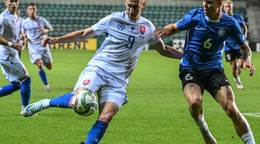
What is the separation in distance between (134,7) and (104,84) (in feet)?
3.25

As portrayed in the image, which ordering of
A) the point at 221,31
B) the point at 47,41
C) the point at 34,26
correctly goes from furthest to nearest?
the point at 34,26
the point at 221,31
the point at 47,41

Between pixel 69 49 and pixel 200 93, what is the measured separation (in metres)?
31.7

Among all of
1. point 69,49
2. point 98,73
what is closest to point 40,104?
point 98,73

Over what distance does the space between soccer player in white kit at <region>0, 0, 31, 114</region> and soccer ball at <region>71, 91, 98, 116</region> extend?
502cm

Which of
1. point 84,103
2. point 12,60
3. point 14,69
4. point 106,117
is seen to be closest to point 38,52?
point 12,60

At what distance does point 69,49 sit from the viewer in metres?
39.5

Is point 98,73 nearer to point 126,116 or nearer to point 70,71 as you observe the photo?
point 126,116

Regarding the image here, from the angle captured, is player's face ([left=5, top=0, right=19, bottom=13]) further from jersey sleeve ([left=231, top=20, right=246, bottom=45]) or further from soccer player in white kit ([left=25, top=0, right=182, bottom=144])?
Result: jersey sleeve ([left=231, top=20, right=246, bottom=45])

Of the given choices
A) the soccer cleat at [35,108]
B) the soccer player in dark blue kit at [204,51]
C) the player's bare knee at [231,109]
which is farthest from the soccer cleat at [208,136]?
the soccer cleat at [35,108]

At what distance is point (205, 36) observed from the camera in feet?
27.1

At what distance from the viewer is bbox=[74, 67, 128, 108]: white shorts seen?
780 cm

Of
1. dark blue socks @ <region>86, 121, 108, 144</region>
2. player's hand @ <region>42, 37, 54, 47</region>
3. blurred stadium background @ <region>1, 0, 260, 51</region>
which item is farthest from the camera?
blurred stadium background @ <region>1, 0, 260, 51</region>

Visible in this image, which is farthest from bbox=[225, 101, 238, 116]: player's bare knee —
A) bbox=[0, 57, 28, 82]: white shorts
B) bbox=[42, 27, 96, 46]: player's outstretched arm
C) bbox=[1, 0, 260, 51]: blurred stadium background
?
bbox=[1, 0, 260, 51]: blurred stadium background

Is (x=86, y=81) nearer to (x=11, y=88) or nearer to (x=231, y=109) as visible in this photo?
(x=231, y=109)
